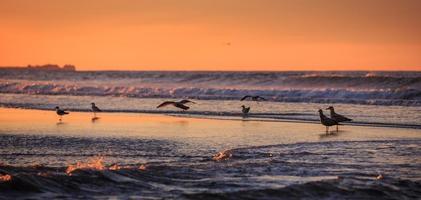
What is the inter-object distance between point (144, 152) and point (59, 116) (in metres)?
12.5

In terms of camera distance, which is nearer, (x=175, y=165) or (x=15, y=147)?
(x=175, y=165)

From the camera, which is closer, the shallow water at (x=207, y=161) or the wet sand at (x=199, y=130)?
the shallow water at (x=207, y=161)

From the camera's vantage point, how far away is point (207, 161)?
14.2m

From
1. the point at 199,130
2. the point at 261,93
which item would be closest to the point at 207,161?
the point at 199,130

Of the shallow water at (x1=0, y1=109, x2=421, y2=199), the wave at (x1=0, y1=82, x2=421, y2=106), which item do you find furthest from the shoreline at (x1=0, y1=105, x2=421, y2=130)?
the wave at (x1=0, y1=82, x2=421, y2=106)

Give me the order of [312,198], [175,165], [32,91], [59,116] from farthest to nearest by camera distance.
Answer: [32,91]
[59,116]
[175,165]
[312,198]

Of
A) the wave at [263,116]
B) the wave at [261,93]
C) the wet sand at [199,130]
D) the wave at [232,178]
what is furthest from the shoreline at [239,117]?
the wave at [261,93]

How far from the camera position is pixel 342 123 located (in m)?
24.8

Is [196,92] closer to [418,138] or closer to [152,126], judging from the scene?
[152,126]

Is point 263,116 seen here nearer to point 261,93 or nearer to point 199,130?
point 199,130

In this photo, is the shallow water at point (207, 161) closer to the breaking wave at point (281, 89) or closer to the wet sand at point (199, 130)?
the wet sand at point (199, 130)

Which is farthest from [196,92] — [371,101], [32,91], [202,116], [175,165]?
[175,165]

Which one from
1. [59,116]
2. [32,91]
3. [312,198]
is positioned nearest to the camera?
[312,198]

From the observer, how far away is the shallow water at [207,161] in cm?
1080
